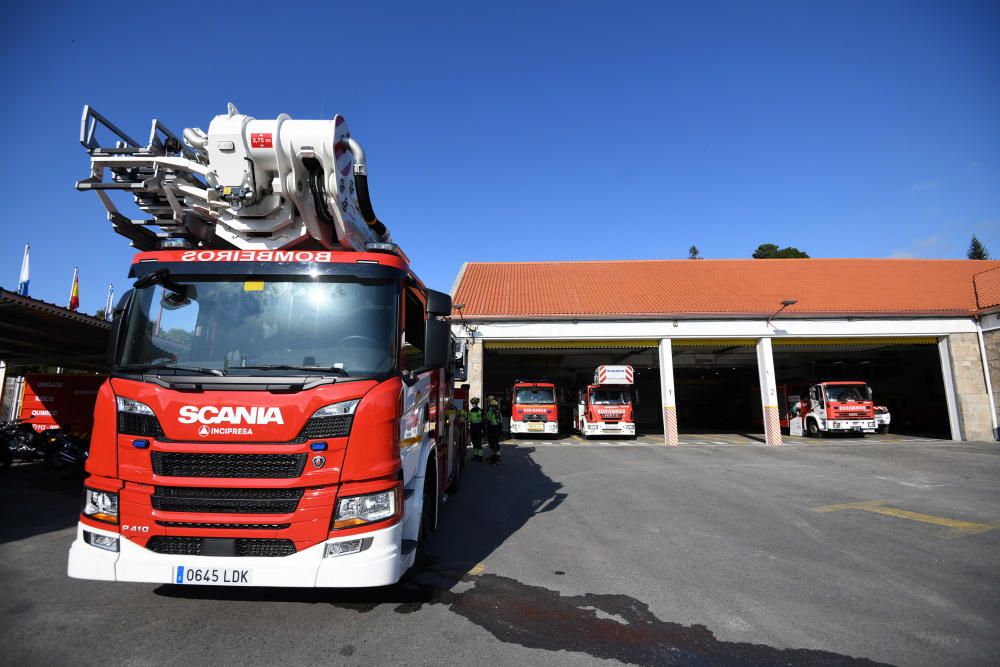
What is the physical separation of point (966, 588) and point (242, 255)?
6.98 meters

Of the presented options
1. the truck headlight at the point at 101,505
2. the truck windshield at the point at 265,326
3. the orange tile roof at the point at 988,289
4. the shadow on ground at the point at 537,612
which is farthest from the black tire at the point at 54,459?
the orange tile roof at the point at 988,289

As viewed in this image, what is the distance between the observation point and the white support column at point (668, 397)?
18.1 meters

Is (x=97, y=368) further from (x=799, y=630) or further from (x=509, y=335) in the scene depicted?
(x=799, y=630)

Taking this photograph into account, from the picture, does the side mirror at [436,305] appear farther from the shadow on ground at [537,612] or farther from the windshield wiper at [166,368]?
the shadow on ground at [537,612]

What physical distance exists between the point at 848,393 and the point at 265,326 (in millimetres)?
23557

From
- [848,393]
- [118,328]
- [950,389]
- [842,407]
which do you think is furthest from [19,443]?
[950,389]

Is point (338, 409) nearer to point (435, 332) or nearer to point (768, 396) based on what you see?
point (435, 332)

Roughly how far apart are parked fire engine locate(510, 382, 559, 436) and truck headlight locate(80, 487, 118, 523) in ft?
57.1

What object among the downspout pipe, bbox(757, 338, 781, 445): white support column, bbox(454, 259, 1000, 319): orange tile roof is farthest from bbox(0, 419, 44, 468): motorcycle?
the downspout pipe

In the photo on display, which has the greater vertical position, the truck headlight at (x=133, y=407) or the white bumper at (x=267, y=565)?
the truck headlight at (x=133, y=407)

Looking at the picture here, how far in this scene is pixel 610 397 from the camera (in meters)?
20.0

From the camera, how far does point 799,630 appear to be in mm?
3492


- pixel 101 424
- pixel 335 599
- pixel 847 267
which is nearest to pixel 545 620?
pixel 335 599

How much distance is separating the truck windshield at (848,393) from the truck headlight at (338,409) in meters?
22.6
